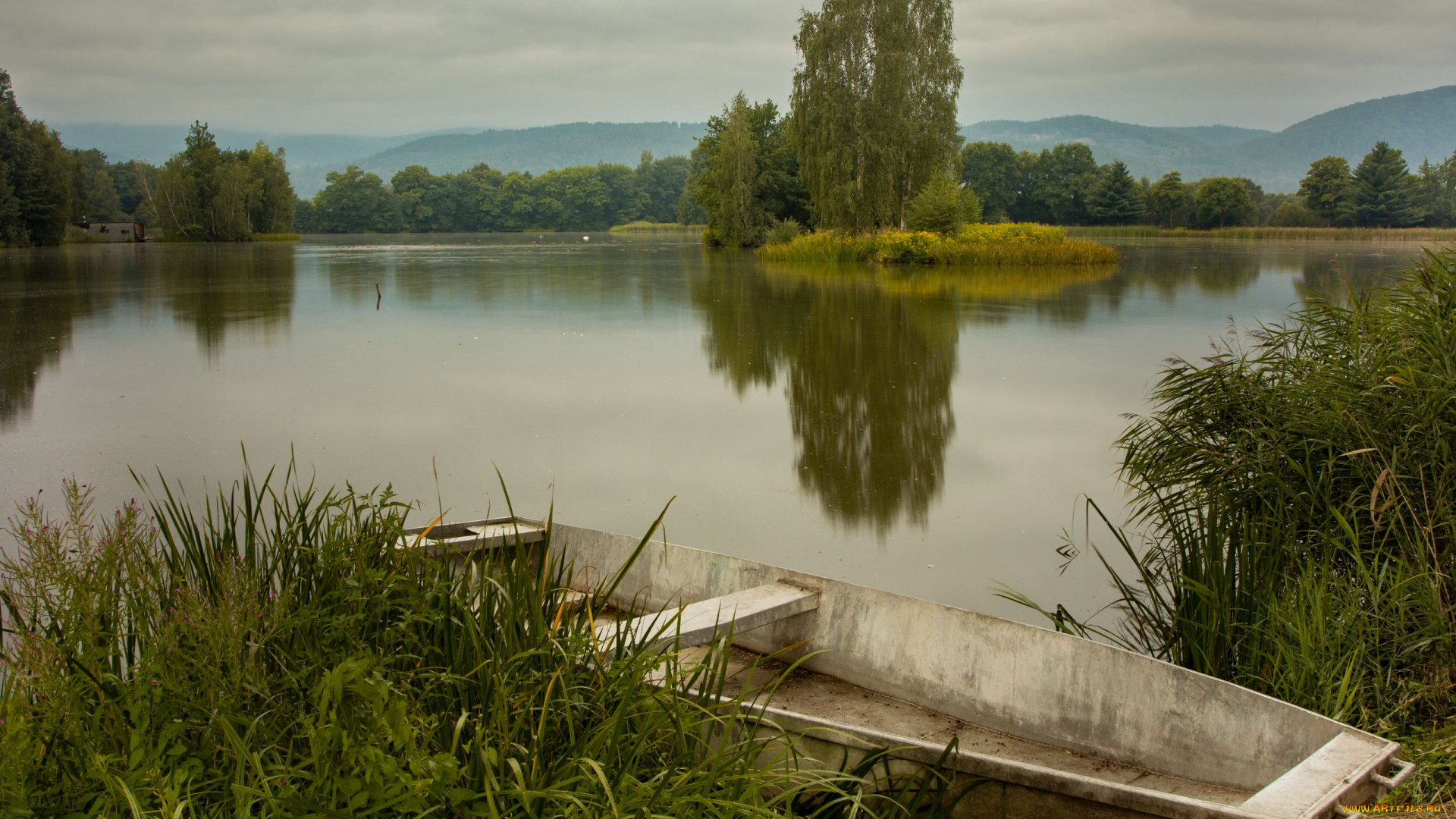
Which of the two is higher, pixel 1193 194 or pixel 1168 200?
pixel 1193 194

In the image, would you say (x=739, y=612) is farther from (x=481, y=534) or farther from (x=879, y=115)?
(x=879, y=115)

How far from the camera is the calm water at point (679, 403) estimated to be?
6.10 m

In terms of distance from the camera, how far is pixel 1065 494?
6641 mm

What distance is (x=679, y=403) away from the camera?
9727 mm

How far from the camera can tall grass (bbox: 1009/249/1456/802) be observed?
3.13 m

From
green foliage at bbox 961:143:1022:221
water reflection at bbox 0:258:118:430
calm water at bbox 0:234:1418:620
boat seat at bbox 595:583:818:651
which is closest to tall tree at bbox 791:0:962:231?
calm water at bbox 0:234:1418:620

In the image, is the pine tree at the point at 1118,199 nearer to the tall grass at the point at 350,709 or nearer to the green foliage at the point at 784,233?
the green foliage at the point at 784,233

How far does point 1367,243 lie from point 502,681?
193 ft

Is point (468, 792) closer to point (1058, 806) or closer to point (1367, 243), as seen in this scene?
point (1058, 806)

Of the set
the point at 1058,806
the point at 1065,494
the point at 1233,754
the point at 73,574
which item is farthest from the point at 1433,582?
the point at 73,574

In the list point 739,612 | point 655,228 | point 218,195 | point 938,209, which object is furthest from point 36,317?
point 655,228

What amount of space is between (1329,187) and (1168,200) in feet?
36.8

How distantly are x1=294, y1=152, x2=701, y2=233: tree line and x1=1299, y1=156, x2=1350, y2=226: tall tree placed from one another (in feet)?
169

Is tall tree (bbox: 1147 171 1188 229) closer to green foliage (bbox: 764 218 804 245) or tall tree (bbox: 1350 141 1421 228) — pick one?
tall tree (bbox: 1350 141 1421 228)
